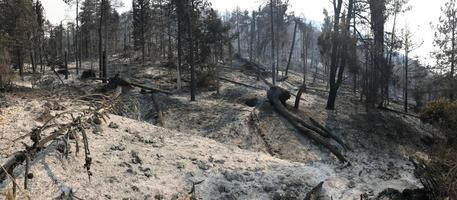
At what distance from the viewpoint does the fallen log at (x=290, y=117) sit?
1647 cm

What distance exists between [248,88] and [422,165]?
1798 centimetres

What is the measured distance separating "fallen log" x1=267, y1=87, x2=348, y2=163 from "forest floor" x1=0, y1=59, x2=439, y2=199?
273 mm

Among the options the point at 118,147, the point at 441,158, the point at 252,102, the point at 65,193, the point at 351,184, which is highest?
the point at 252,102

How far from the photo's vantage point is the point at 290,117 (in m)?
19.6

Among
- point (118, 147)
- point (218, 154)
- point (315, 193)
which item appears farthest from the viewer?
point (218, 154)

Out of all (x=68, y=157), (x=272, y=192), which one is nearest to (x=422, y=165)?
(x=272, y=192)

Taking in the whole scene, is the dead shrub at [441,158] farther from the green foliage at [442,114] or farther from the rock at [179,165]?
the rock at [179,165]

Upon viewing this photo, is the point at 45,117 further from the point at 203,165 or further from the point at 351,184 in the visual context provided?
the point at 351,184

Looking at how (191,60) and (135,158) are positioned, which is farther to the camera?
(191,60)

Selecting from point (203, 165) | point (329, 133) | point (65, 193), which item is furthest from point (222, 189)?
point (329, 133)

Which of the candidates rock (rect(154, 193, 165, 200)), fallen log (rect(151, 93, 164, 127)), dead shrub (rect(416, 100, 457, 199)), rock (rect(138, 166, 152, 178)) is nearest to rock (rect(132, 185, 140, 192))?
rock (rect(154, 193, 165, 200))

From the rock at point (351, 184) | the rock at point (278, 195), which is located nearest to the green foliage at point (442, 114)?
the rock at point (351, 184)

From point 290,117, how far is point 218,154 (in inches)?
263

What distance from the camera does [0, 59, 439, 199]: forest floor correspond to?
1027cm
